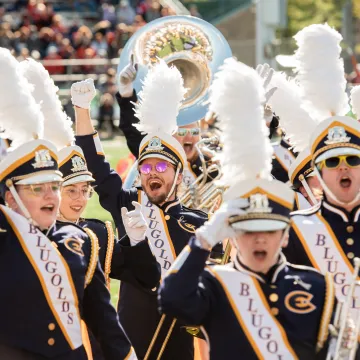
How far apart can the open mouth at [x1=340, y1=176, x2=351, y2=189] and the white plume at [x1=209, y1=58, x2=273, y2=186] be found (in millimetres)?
800

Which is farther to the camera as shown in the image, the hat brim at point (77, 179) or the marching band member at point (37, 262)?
the hat brim at point (77, 179)

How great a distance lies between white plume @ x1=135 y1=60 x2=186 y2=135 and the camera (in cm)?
705

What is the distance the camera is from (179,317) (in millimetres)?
4762

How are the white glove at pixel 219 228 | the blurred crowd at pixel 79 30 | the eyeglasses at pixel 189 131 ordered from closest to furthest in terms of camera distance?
1. the white glove at pixel 219 228
2. the eyeglasses at pixel 189 131
3. the blurred crowd at pixel 79 30

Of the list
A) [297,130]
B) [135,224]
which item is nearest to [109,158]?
[297,130]

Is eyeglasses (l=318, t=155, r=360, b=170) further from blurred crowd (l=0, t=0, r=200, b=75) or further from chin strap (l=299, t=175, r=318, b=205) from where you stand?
blurred crowd (l=0, t=0, r=200, b=75)

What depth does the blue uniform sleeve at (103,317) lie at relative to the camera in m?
5.39

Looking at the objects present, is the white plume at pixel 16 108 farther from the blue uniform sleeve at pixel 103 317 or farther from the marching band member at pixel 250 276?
the marching band member at pixel 250 276

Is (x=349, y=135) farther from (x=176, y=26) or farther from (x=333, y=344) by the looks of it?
(x=176, y=26)

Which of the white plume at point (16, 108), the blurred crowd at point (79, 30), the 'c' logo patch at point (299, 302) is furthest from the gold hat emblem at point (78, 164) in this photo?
the blurred crowd at point (79, 30)

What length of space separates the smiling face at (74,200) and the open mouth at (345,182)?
156 cm

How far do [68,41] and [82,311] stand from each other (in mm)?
21274

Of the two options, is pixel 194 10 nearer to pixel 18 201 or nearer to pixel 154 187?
pixel 154 187

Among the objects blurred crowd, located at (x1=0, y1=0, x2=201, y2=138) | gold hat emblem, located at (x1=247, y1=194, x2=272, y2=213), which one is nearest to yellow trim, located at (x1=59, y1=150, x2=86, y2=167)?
gold hat emblem, located at (x1=247, y1=194, x2=272, y2=213)
